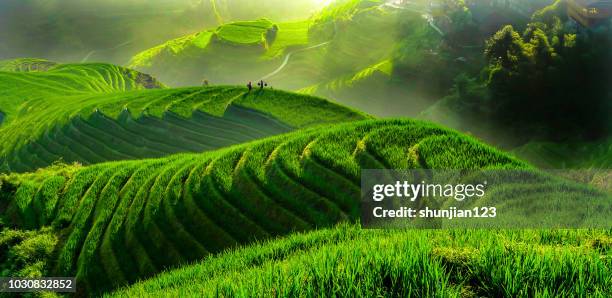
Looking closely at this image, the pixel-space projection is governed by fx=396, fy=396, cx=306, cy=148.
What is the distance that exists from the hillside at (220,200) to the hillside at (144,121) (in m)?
16.8

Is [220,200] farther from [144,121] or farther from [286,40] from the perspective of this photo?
[286,40]

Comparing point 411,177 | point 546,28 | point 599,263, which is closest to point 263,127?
point 411,177

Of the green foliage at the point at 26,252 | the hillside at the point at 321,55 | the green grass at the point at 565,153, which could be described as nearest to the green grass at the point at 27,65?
the hillside at the point at 321,55

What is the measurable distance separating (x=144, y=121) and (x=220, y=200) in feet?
78.0

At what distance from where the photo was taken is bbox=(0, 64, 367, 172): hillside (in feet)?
89.6

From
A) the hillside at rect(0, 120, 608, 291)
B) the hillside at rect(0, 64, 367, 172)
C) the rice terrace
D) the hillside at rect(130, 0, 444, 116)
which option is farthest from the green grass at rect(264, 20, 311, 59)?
the hillside at rect(0, 120, 608, 291)

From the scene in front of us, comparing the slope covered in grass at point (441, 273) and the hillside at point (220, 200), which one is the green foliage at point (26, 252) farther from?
the slope covered in grass at point (441, 273)

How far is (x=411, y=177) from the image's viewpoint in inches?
335

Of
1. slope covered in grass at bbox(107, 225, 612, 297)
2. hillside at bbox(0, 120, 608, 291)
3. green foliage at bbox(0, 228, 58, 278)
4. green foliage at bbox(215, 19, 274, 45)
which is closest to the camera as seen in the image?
slope covered in grass at bbox(107, 225, 612, 297)

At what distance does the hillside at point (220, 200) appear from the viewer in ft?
28.8

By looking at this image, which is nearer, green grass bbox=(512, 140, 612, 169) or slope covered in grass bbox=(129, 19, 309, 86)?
green grass bbox=(512, 140, 612, 169)

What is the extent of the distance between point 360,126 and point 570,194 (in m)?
5.20

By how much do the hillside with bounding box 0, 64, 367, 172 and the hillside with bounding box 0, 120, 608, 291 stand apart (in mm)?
16809

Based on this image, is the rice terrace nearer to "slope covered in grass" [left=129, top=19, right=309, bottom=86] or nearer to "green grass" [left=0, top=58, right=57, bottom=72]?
"green grass" [left=0, top=58, right=57, bottom=72]
